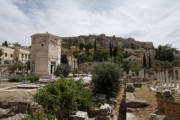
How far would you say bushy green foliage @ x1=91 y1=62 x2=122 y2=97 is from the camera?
401 inches

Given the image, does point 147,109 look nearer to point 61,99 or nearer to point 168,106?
point 168,106

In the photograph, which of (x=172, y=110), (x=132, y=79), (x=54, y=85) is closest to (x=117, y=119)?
(x=172, y=110)

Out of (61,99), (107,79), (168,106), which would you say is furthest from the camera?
(107,79)

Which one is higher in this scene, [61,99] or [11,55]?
[11,55]

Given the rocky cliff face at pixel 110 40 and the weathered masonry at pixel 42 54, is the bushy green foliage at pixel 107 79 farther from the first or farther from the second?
the rocky cliff face at pixel 110 40

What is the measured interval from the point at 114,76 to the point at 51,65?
1980 cm

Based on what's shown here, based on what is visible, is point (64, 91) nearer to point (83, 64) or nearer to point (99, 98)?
point (99, 98)

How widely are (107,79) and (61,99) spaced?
483 cm

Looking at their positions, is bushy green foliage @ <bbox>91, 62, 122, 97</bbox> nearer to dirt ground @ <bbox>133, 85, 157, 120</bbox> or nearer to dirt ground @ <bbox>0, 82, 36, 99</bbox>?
dirt ground @ <bbox>133, 85, 157, 120</bbox>

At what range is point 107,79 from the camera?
10.2 m

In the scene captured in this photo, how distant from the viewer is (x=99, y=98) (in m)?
8.80

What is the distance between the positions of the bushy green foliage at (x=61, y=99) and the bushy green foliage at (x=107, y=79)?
3.21m

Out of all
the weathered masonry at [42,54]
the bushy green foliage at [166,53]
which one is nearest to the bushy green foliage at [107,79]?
the weathered masonry at [42,54]

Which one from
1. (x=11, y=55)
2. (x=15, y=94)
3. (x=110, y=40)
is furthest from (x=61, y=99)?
(x=110, y=40)
